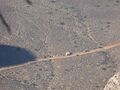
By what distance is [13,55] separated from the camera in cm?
4488

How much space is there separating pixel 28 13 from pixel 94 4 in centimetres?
1059

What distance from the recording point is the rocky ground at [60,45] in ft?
125

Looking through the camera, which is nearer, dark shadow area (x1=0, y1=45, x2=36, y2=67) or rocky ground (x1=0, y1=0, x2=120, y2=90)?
rocky ground (x1=0, y1=0, x2=120, y2=90)

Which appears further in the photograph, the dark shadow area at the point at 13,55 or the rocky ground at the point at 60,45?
the dark shadow area at the point at 13,55

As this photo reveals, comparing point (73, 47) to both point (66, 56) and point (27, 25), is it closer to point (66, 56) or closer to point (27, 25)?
point (66, 56)

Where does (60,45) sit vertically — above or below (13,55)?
above

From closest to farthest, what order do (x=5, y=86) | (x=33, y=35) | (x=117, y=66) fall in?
(x=5, y=86) < (x=117, y=66) < (x=33, y=35)

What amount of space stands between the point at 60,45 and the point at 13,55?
5.79 metres

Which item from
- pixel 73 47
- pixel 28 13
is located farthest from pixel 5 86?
pixel 28 13

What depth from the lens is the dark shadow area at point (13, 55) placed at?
43219mm

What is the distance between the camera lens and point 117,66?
40781 mm

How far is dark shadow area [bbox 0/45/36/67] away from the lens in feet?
142

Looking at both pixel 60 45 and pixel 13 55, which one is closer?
pixel 13 55

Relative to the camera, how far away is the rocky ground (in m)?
38.0
